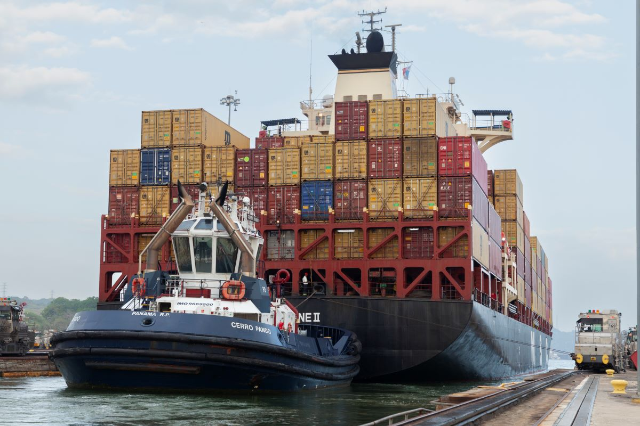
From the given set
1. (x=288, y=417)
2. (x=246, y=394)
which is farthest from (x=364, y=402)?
(x=288, y=417)

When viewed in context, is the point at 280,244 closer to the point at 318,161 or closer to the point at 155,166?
the point at 318,161

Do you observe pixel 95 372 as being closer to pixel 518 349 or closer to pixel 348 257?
pixel 348 257

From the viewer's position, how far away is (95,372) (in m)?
23.0

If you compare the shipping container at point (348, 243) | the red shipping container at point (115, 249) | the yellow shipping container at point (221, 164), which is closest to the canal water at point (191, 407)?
the shipping container at point (348, 243)

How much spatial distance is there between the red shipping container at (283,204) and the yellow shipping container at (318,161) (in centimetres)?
83

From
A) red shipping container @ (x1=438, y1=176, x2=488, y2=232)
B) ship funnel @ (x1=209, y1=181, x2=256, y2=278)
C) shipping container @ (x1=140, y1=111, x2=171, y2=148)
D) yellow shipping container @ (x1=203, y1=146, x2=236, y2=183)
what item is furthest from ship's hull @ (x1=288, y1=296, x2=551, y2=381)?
shipping container @ (x1=140, y1=111, x2=171, y2=148)

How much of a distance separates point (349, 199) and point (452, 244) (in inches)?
185

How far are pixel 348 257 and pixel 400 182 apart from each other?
378 cm

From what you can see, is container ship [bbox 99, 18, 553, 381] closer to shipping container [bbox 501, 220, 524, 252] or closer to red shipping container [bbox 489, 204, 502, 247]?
red shipping container [bbox 489, 204, 502, 247]

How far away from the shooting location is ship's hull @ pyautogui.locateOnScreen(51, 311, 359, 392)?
72.4ft

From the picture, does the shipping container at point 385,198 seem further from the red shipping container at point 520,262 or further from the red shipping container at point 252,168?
the red shipping container at point 520,262

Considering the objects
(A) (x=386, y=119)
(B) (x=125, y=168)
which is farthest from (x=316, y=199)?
(B) (x=125, y=168)

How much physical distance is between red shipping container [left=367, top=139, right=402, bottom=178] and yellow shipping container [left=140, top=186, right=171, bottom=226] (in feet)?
30.1

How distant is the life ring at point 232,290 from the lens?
80.9ft
